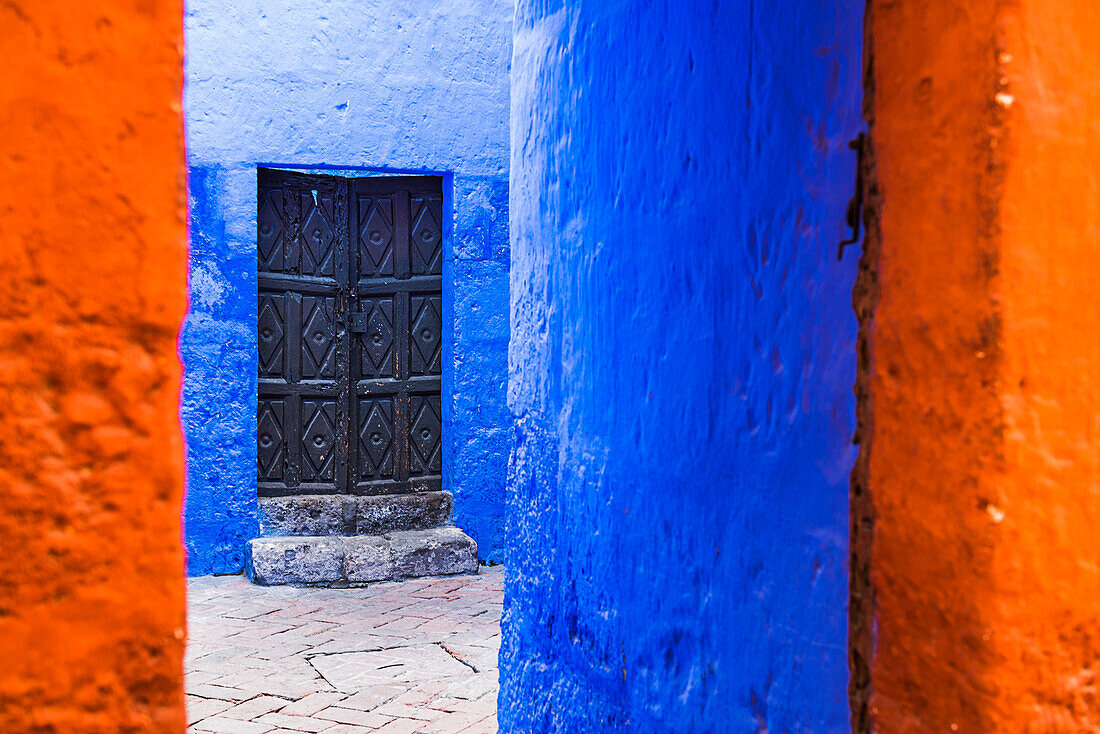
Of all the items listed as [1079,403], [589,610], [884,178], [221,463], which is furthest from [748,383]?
[221,463]

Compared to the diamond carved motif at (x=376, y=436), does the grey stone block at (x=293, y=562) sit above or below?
below

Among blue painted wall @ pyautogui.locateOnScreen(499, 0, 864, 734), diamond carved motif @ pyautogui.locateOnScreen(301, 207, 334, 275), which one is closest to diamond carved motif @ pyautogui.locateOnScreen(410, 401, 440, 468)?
diamond carved motif @ pyautogui.locateOnScreen(301, 207, 334, 275)

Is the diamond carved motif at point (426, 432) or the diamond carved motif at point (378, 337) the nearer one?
the diamond carved motif at point (378, 337)

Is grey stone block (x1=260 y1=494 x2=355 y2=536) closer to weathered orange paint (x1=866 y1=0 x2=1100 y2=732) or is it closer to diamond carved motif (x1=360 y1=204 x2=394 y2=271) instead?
diamond carved motif (x1=360 y1=204 x2=394 y2=271)

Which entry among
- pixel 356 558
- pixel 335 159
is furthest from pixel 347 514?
pixel 335 159

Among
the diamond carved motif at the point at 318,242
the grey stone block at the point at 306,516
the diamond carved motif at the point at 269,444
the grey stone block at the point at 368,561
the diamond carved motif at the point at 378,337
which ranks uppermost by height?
the diamond carved motif at the point at 318,242

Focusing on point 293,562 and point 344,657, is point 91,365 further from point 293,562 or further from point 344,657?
point 293,562

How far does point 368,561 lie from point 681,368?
203 inches

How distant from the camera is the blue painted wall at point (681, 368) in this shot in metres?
1.84

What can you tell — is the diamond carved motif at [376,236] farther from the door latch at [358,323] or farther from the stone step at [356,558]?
the stone step at [356,558]

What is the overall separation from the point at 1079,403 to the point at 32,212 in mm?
1323

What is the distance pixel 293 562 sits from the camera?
23.0ft

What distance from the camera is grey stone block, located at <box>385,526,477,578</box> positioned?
725 centimetres

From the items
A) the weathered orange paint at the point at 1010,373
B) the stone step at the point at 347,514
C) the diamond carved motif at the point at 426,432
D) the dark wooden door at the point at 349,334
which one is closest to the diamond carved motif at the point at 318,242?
the dark wooden door at the point at 349,334
